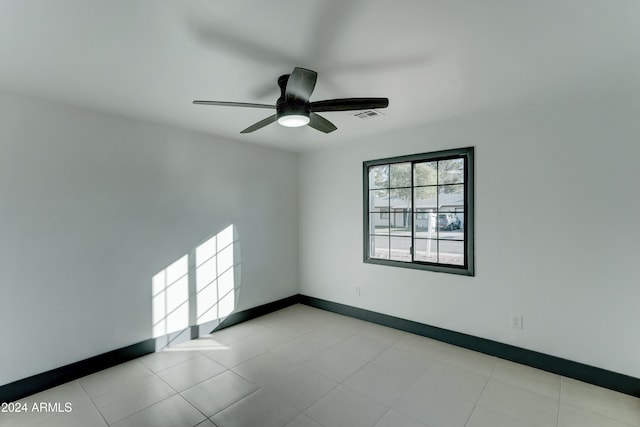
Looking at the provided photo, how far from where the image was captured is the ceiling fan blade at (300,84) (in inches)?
68.9

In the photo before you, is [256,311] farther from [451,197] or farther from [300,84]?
[300,84]

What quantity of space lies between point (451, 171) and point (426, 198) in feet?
1.41

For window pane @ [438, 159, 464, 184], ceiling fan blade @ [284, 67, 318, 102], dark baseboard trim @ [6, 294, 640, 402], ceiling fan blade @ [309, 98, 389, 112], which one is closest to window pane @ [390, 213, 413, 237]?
window pane @ [438, 159, 464, 184]

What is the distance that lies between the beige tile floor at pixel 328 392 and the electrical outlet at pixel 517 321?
38cm

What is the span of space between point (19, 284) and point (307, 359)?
8.70ft

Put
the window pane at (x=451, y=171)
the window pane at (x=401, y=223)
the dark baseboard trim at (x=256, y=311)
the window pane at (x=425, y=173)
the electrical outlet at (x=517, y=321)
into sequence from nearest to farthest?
the electrical outlet at (x=517, y=321) < the window pane at (x=451, y=171) < the window pane at (x=425, y=173) < the window pane at (x=401, y=223) < the dark baseboard trim at (x=256, y=311)

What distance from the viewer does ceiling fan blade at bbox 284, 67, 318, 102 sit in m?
1.75

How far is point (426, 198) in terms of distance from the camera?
12.1 feet

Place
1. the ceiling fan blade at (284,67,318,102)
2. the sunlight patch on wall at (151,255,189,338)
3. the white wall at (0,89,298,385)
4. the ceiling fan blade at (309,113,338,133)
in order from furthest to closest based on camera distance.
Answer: the sunlight patch on wall at (151,255,189,338), the white wall at (0,89,298,385), the ceiling fan blade at (309,113,338,133), the ceiling fan blade at (284,67,318,102)

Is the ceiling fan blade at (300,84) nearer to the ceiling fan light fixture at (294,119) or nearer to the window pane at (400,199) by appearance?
the ceiling fan light fixture at (294,119)

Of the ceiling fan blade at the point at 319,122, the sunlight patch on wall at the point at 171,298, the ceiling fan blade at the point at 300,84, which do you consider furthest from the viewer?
the sunlight patch on wall at the point at 171,298

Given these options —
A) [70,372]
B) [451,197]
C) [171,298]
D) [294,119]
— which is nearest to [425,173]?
[451,197]

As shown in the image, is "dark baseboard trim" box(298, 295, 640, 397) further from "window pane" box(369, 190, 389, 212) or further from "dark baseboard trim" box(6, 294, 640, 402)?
"window pane" box(369, 190, 389, 212)

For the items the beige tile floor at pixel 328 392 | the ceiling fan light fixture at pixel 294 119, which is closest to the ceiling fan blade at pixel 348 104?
the ceiling fan light fixture at pixel 294 119
